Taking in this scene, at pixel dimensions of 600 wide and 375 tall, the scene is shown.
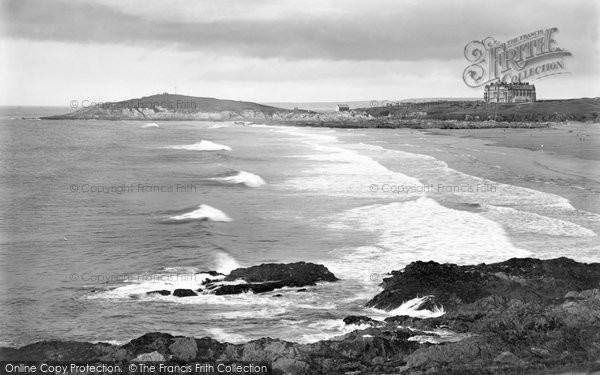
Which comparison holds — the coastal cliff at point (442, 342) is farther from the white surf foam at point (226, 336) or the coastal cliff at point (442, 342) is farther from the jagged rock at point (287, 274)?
the jagged rock at point (287, 274)

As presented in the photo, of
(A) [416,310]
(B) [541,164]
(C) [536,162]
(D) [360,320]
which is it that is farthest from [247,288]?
(C) [536,162]

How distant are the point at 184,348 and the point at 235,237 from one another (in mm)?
14638

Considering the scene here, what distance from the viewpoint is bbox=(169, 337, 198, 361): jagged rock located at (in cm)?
1502

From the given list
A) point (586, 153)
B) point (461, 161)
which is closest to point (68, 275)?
point (461, 161)

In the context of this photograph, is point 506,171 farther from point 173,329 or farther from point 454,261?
point 173,329

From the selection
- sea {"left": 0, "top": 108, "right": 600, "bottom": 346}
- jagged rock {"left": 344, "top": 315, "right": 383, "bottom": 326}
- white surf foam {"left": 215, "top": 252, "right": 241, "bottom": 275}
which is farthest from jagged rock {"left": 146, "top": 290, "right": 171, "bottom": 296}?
jagged rock {"left": 344, "top": 315, "right": 383, "bottom": 326}

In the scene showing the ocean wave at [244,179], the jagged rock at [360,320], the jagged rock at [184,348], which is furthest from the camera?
the ocean wave at [244,179]

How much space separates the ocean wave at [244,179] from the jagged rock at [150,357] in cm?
3209

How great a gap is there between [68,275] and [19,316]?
4.25 metres

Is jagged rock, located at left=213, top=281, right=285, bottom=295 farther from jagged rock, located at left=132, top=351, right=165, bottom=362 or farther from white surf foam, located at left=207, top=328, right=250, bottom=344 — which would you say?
jagged rock, located at left=132, top=351, right=165, bottom=362

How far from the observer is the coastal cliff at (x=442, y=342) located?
14.1 meters

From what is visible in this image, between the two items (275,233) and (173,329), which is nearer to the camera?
(173,329)

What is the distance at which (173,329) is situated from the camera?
58.9 feet

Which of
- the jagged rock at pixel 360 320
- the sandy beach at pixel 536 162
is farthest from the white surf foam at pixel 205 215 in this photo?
the sandy beach at pixel 536 162
